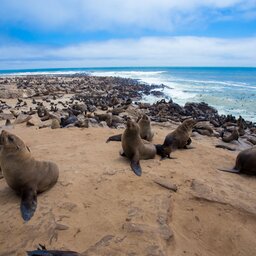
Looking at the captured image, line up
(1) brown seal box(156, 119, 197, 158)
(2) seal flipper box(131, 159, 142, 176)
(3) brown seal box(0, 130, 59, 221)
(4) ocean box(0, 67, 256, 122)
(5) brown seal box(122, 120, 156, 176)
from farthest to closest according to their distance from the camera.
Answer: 1. (4) ocean box(0, 67, 256, 122)
2. (1) brown seal box(156, 119, 197, 158)
3. (5) brown seal box(122, 120, 156, 176)
4. (2) seal flipper box(131, 159, 142, 176)
5. (3) brown seal box(0, 130, 59, 221)

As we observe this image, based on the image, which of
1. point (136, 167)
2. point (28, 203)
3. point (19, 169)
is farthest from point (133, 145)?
point (28, 203)

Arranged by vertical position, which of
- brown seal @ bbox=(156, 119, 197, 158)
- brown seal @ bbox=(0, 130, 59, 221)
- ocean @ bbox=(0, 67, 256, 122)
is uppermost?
brown seal @ bbox=(0, 130, 59, 221)

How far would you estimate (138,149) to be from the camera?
19.8 feet

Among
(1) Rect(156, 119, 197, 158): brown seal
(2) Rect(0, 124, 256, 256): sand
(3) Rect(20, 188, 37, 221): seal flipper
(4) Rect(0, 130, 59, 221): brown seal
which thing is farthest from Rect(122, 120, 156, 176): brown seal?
(3) Rect(20, 188, 37, 221): seal flipper

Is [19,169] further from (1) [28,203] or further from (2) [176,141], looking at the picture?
(2) [176,141]

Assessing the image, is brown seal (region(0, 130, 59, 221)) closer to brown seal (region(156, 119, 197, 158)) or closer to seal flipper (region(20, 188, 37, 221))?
seal flipper (region(20, 188, 37, 221))

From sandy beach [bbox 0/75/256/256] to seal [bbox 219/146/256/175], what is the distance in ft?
0.56

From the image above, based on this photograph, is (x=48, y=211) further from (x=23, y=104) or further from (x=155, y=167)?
(x=23, y=104)

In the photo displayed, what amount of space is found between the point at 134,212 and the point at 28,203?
53.4 inches

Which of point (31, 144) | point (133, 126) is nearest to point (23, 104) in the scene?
point (31, 144)

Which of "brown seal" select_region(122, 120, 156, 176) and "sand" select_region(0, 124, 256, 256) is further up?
"brown seal" select_region(122, 120, 156, 176)

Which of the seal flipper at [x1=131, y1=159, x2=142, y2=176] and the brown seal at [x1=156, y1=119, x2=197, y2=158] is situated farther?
the brown seal at [x1=156, y1=119, x2=197, y2=158]

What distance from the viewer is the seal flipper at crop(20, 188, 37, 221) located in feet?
12.3

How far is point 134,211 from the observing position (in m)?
3.99
